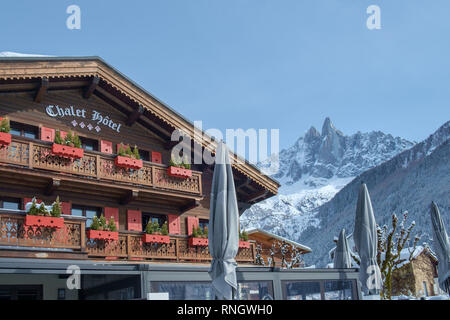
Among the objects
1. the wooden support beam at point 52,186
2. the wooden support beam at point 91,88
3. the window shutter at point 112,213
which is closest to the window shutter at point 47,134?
the wooden support beam at point 52,186

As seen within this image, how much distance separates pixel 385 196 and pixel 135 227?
10625 cm

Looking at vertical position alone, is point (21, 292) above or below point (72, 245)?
below

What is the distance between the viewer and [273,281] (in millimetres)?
12445

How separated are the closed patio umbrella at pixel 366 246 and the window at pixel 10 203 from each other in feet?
29.4

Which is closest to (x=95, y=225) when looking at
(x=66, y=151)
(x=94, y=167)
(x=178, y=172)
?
(x=94, y=167)

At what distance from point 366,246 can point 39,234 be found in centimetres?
789

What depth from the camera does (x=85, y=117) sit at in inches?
661

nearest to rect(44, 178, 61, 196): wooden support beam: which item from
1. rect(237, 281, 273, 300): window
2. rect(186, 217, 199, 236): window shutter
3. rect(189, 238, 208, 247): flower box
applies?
rect(189, 238, 208, 247): flower box

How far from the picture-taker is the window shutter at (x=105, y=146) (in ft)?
54.6

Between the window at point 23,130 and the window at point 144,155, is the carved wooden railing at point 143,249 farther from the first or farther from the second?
the window at point 23,130

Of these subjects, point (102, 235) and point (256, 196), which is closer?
point (102, 235)

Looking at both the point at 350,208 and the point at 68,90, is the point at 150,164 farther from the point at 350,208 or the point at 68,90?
the point at 350,208

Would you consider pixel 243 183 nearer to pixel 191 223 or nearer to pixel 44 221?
pixel 191 223

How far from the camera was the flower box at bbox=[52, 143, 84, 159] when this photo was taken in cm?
1420
